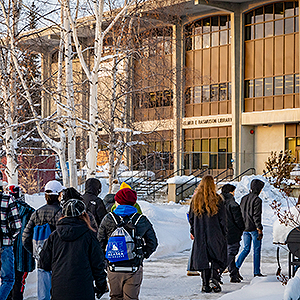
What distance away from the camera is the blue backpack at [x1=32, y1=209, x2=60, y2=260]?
5773 mm

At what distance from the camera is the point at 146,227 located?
5062 millimetres

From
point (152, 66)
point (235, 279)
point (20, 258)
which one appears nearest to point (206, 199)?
point (235, 279)

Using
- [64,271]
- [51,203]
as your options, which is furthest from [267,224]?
[64,271]

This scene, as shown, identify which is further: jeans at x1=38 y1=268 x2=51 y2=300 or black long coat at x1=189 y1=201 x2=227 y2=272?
black long coat at x1=189 y1=201 x2=227 y2=272

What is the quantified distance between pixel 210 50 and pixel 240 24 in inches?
105

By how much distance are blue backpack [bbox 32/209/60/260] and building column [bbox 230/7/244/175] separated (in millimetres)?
27296

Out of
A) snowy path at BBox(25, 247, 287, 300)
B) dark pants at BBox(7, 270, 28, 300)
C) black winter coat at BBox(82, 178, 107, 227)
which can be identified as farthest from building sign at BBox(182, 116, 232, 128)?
dark pants at BBox(7, 270, 28, 300)

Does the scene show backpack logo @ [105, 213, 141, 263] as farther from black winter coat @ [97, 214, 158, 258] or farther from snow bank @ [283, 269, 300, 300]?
snow bank @ [283, 269, 300, 300]

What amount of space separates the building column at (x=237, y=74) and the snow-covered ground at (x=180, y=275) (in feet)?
52.0

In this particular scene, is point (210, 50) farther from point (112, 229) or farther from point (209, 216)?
point (112, 229)

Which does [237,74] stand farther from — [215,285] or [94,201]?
[94,201]

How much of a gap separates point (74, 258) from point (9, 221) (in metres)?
1.99

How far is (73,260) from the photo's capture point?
4.32 metres

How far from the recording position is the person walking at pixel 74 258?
431 cm
